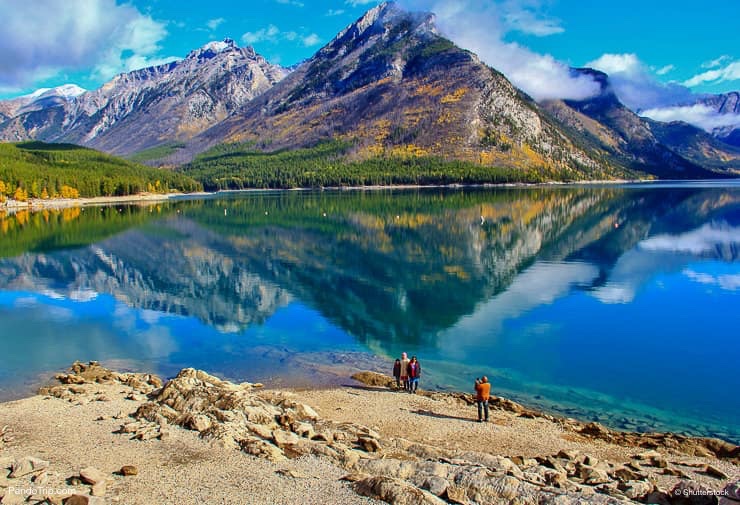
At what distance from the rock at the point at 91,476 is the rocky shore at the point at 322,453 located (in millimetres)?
57

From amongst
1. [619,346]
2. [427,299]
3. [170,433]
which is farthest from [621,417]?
[427,299]

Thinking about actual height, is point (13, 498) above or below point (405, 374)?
above

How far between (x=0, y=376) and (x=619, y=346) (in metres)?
37.0

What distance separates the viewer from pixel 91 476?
17.3m

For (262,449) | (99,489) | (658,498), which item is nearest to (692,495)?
(658,498)

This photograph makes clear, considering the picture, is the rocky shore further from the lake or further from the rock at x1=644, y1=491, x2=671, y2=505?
the lake

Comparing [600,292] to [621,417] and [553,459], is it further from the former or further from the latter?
[553,459]

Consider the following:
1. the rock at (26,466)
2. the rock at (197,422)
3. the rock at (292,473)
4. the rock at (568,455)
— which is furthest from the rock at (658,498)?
the rock at (26,466)

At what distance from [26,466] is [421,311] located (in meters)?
32.7

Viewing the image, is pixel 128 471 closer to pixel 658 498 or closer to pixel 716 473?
pixel 658 498

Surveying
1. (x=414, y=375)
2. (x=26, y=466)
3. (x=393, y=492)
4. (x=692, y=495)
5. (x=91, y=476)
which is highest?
(x=692, y=495)

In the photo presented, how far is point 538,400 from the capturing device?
1136 inches

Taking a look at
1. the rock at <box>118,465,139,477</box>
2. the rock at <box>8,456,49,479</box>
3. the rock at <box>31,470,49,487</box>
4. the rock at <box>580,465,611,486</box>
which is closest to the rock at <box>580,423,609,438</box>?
the rock at <box>580,465,611,486</box>

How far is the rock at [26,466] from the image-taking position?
58.4ft
